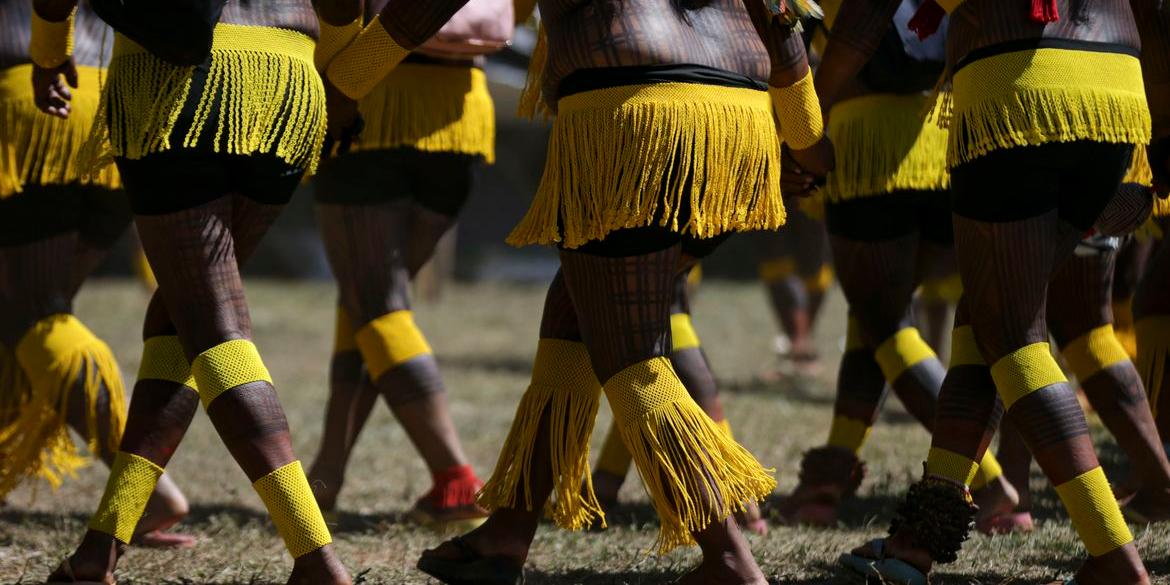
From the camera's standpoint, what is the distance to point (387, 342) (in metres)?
3.59

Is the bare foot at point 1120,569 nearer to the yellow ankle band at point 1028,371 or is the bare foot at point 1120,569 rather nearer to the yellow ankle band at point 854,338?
the yellow ankle band at point 1028,371

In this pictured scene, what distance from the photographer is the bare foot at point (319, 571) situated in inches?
96.4

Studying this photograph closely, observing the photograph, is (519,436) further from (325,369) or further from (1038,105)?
(325,369)

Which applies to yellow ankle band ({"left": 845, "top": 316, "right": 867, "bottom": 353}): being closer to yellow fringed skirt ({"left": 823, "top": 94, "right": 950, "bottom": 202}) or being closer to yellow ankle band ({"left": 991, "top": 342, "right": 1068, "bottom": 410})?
yellow fringed skirt ({"left": 823, "top": 94, "right": 950, "bottom": 202})

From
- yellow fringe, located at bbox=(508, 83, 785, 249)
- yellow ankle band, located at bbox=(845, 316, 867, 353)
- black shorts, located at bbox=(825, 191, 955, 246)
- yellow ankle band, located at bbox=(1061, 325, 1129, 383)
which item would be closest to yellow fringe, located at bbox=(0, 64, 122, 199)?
yellow fringe, located at bbox=(508, 83, 785, 249)

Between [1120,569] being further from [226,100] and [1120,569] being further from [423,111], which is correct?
[423,111]

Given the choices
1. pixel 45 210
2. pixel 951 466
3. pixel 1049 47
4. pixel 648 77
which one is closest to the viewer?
pixel 648 77

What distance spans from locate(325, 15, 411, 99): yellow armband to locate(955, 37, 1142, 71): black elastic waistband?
113cm

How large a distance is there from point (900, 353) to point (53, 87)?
2.20 metres

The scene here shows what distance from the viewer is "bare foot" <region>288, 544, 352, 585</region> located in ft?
8.04

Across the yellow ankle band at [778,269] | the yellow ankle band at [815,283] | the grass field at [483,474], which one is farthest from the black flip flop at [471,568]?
the yellow ankle band at [815,283]

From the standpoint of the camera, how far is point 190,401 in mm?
2760

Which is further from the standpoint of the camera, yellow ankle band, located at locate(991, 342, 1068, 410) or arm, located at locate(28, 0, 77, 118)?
arm, located at locate(28, 0, 77, 118)

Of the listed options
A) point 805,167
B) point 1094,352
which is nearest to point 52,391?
point 805,167
